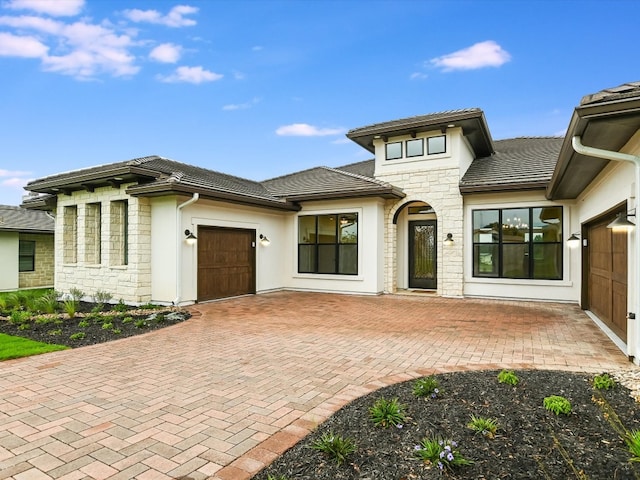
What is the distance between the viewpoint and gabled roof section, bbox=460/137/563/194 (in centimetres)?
985

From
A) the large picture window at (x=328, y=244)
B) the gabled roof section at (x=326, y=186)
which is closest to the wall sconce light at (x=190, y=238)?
the gabled roof section at (x=326, y=186)

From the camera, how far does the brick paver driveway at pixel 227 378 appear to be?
258 centimetres

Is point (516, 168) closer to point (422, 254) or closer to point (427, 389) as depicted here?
point (422, 254)

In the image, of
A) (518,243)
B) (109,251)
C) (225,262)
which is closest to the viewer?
(109,251)

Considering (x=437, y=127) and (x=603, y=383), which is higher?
(x=437, y=127)

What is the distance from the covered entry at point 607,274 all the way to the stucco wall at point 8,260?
18656 millimetres

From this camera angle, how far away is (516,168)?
1087 centimetres

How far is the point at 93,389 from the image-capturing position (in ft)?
12.6

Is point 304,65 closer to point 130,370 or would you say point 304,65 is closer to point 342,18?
point 342,18

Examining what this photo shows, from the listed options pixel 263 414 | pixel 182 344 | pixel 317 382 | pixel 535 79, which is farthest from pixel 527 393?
pixel 535 79

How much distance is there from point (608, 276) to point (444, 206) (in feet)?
16.6

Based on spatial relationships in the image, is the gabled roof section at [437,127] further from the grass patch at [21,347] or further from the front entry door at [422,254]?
the grass patch at [21,347]

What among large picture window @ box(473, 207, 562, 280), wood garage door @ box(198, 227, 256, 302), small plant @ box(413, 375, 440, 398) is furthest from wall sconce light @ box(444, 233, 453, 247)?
small plant @ box(413, 375, 440, 398)

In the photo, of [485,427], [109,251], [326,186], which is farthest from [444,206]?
[109,251]
